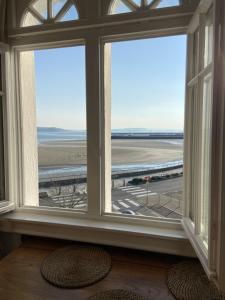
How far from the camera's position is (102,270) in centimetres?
140

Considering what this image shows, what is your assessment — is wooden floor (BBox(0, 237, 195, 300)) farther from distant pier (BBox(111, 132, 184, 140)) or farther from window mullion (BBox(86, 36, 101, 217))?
distant pier (BBox(111, 132, 184, 140))

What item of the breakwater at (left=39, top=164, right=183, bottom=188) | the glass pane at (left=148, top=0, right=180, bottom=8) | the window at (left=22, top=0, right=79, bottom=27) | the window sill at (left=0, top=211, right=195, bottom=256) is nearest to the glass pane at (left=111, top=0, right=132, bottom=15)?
the glass pane at (left=148, top=0, right=180, bottom=8)

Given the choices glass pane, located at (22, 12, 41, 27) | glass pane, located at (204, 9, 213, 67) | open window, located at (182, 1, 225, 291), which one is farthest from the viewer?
glass pane, located at (22, 12, 41, 27)

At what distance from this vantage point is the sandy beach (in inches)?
64.4

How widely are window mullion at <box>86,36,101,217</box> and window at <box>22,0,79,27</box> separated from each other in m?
0.24

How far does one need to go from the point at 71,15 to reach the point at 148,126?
94 centimetres

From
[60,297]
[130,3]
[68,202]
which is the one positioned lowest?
[60,297]

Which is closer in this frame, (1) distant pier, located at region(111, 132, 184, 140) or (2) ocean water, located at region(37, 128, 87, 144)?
(1) distant pier, located at region(111, 132, 184, 140)

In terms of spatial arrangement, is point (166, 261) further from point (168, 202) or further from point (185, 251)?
point (168, 202)

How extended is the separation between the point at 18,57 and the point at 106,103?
791 millimetres

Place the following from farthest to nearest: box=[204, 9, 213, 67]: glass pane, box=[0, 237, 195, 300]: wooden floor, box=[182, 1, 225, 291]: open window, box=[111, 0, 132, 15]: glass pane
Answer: box=[111, 0, 132, 15]: glass pane, box=[0, 237, 195, 300]: wooden floor, box=[204, 9, 213, 67]: glass pane, box=[182, 1, 225, 291]: open window

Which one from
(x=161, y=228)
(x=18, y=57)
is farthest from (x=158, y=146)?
(x=18, y=57)

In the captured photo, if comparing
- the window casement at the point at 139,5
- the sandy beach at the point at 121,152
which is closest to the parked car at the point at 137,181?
the sandy beach at the point at 121,152

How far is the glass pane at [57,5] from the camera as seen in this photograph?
1693 millimetres
